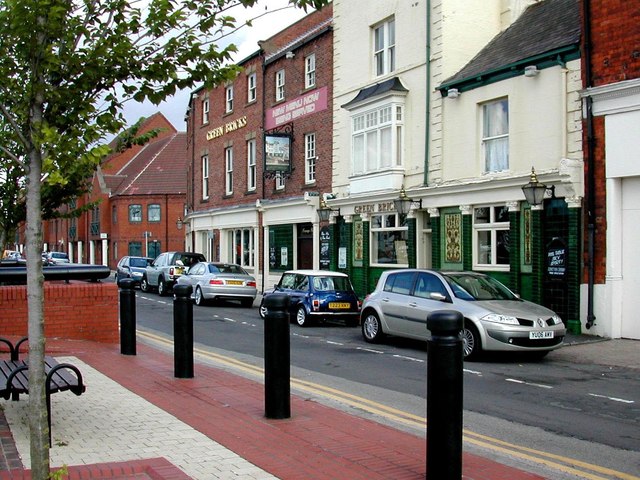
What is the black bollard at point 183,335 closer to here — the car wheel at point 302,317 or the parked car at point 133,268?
the car wheel at point 302,317

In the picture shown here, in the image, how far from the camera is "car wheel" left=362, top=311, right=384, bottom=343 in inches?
600

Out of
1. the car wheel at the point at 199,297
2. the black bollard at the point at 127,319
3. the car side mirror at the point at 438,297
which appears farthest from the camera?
the car wheel at the point at 199,297

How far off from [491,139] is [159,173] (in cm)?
4656

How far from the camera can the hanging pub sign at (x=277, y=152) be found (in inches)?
1161

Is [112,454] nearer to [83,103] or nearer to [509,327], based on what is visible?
[83,103]

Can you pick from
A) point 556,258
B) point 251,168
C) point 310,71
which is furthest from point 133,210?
point 556,258

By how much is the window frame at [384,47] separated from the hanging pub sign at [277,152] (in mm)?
5895

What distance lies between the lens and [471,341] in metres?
12.8

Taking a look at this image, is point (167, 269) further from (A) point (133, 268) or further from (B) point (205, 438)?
(B) point (205, 438)

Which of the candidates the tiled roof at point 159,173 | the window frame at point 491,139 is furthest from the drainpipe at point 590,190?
the tiled roof at point 159,173

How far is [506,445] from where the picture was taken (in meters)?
6.96

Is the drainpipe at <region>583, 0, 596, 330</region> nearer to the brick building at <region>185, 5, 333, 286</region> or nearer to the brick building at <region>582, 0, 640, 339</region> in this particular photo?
the brick building at <region>582, 0, 640, 339</region>

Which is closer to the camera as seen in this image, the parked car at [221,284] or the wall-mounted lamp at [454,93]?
the wall-mounted lamp at [454,93]

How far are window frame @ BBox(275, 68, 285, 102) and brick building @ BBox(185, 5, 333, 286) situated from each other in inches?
1.6
